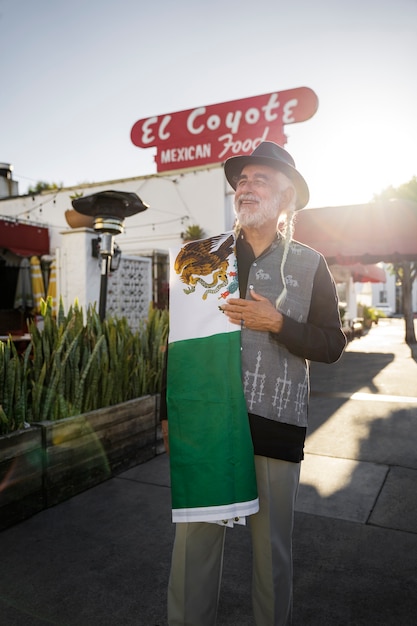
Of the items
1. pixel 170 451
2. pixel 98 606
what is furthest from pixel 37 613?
pixel 170 451

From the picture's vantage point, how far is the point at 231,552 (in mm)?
2822

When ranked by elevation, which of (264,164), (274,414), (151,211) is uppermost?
(151,211)

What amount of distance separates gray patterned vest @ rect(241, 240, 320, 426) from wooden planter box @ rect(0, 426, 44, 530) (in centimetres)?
196

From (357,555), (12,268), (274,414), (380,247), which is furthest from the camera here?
(12,268)

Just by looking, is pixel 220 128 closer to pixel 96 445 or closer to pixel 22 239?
pixel 22 239

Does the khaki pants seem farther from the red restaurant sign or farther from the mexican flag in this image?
the red restaurant sign

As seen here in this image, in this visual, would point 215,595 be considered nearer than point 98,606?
Yes

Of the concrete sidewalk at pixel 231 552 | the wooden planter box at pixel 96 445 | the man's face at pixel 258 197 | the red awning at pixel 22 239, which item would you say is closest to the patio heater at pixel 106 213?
the wooden planter box at pixel 96 445

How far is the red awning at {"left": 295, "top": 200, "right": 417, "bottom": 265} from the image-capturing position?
30.2 ft

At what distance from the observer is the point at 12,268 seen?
1303 centimetres

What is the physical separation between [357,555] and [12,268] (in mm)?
12178

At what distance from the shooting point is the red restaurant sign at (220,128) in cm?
1512

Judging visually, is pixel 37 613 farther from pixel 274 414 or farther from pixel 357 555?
pixel 357 555

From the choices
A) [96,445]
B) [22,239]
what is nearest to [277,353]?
[96,445]
